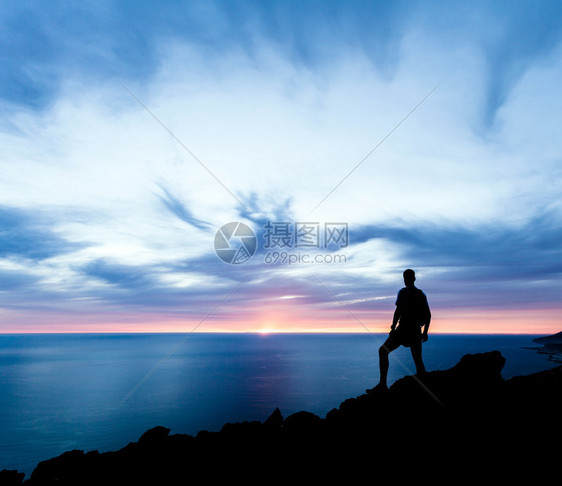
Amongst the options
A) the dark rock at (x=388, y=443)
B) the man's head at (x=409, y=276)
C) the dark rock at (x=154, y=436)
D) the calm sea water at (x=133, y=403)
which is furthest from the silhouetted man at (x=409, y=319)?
the calm sea water at (x=133, y=403)

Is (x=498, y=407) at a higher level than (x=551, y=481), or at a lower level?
higher

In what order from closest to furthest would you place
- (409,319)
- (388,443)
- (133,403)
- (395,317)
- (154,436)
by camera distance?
(388,443) → (409,319) → (395,317) → (154,436) → (133,403)

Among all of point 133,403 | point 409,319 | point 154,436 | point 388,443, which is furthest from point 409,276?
point 133,403

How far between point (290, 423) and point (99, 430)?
2259 inches

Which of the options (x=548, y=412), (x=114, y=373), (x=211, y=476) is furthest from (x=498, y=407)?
(x=114, y=373)

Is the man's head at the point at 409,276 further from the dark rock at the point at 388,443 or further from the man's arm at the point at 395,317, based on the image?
the dark rock at the point at 388,443

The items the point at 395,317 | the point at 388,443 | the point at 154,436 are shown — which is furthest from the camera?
the point at 154,436

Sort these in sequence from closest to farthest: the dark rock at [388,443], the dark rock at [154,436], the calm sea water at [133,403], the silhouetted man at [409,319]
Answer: the dark rock at [388,443] < the silhouetted man at [409,319] < the dark rock at [154,436] < the calm sea water at [133,403]

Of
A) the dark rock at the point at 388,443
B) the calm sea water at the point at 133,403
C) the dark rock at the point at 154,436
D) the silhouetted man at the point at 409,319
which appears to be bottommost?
the calm sea water at the point at 133,403

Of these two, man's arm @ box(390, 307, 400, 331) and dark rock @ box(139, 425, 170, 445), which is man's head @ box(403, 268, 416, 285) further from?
dark rock @ box(139, 425, 170, 445)

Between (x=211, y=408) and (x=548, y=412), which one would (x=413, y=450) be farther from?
(x=211, y=408)

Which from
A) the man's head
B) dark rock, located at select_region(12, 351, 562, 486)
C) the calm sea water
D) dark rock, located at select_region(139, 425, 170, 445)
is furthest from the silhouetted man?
the calm sea water

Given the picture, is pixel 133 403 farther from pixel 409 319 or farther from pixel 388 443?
pixel 409 319

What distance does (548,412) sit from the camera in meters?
8.64
